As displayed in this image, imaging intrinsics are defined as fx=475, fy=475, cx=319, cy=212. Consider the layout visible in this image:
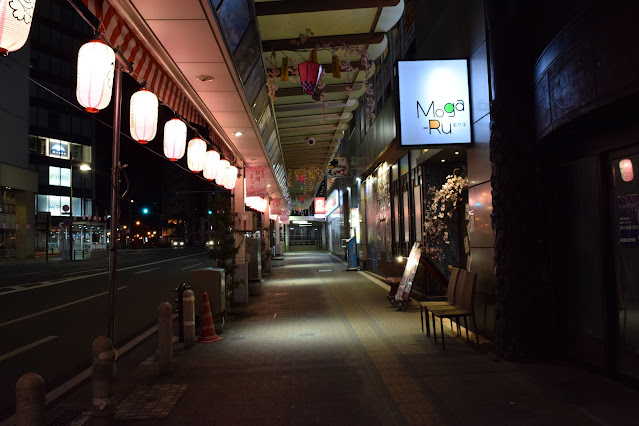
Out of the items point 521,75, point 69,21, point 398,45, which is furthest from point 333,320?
point 69,21

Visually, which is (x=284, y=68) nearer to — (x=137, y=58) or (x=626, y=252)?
(x=137, y=58)

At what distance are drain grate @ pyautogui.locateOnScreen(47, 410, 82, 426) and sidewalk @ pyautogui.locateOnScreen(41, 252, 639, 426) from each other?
0.01 m

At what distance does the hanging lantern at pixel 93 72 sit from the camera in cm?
580

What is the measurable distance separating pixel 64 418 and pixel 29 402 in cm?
233

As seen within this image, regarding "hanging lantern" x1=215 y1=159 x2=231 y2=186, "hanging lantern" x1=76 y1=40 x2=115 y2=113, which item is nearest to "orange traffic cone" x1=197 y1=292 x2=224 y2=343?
"hanging lantern" x1=76 y1=40 x2=115 y2=113

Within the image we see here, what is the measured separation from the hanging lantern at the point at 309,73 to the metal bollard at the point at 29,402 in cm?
891

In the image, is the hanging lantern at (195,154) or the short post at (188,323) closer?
the short post at (188,323)

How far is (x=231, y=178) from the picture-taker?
14.1 m

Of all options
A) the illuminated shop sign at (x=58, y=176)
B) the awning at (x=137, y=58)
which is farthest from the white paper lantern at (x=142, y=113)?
the illuminated shop sign at (x=58, y=176)

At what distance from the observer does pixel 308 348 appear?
301 inches

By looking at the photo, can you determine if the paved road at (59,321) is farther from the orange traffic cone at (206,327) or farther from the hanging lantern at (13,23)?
the hanging lantern at (13,23)

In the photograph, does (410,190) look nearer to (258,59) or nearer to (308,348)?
(258,59)

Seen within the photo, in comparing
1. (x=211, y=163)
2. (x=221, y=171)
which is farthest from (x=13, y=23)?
(x=221, y=171)

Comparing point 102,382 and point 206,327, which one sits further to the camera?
point 206,327
